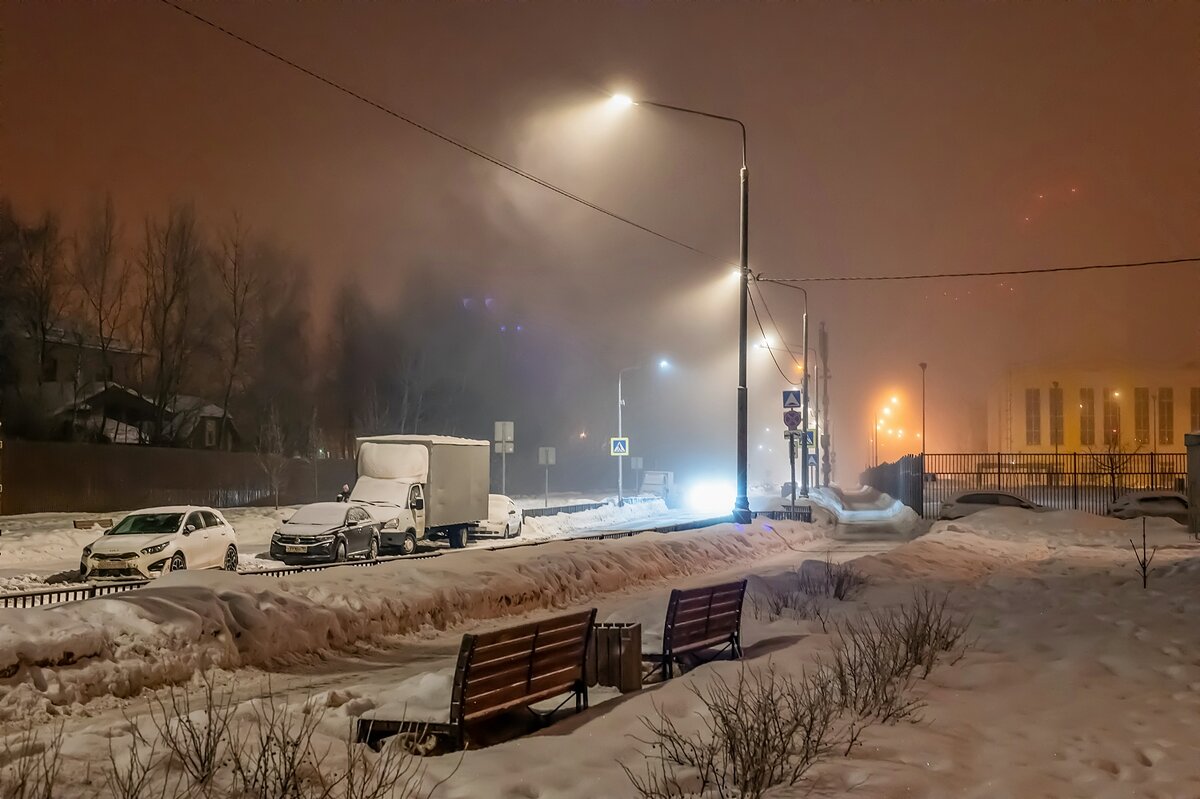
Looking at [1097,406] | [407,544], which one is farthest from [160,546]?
[1097,406]

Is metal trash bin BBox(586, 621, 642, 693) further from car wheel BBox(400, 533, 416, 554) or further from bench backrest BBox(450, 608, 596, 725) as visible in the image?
car wheel BBox(400, 533, 416, 554)

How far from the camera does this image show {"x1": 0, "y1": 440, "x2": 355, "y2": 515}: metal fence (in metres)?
38.2

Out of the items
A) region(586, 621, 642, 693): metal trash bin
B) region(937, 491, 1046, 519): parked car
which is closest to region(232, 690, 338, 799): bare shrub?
region(586, 621, 642, 693): metal trash bin

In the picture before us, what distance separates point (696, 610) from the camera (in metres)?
10.5

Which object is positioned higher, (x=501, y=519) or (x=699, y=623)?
(x=699, y=623)

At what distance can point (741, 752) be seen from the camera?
5.50 metres

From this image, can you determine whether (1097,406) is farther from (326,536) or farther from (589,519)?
(326,536)

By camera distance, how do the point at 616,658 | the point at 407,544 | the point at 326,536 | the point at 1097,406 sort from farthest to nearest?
the point at 1097,406, the point at 407,544, the point at 326,536, the point at 616,658

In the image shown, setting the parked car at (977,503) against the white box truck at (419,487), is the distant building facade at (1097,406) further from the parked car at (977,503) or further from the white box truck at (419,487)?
the white box truck at (419,487)

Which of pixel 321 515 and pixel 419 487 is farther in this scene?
pixel 419 487

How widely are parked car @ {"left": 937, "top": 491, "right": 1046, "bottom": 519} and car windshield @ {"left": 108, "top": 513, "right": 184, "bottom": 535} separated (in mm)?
25514

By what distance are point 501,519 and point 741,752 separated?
28710 mm

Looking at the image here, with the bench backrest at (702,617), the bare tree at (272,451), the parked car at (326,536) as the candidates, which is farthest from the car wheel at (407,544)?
the bare tree at (272,451)

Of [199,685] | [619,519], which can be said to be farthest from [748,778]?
[619,519]
